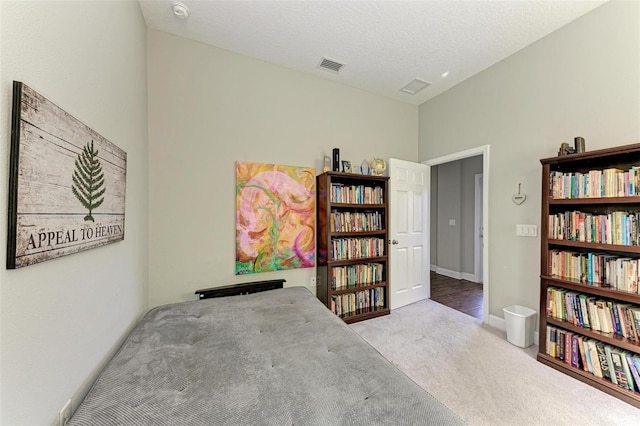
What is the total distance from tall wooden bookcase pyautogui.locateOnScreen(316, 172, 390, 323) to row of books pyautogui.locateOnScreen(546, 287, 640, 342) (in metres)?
1.57

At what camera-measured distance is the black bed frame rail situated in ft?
7.48

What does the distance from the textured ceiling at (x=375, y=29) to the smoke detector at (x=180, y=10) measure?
0.12 ft

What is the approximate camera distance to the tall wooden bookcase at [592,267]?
164cm

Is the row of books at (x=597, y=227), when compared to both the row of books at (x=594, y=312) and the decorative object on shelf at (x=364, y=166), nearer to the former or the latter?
the row of books at (x=594, y=312)

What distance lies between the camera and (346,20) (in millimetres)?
2053

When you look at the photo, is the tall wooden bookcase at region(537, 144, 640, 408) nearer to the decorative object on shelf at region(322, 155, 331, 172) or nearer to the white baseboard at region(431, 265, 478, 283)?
the decorative object on shelf at region(322, 155, 331, 172)

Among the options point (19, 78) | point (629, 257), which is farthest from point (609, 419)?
point (19, 78)

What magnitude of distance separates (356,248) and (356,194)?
0.67m

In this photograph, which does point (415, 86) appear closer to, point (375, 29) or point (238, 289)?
point (375, 29)

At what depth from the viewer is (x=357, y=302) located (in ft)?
9.62

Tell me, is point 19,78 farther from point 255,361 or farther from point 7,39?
point 255,361

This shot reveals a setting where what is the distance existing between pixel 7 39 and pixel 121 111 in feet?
3.08

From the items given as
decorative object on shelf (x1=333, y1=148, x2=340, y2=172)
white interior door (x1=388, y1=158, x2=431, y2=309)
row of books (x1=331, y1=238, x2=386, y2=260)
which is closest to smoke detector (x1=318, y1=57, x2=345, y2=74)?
decorative object on shelf (x1=333, y1=148, x2=340, y2=172)

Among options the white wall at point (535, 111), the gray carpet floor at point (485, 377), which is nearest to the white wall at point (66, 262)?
the gray carpet floor at point (485, 377)
